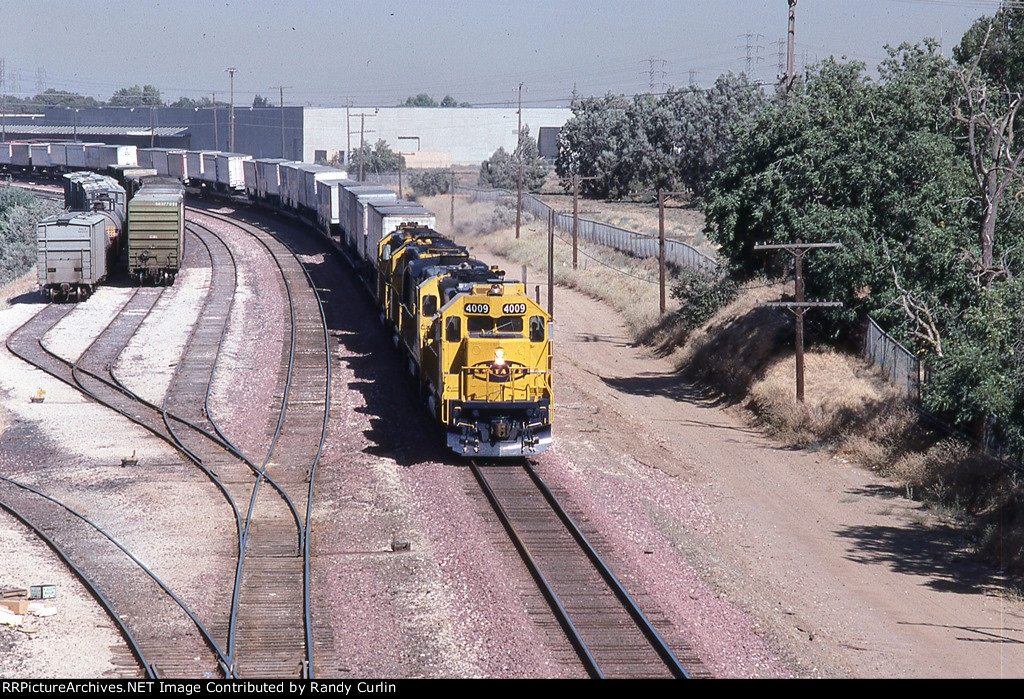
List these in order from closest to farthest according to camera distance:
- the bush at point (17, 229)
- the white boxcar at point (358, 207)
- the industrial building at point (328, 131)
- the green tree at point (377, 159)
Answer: the white boxcar at point (358, 207)
the bush at point (17, 229)
the green tree at point (377, 159)
the industrial building at point (328, 131)

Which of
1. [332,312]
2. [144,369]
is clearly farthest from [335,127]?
[144,369]

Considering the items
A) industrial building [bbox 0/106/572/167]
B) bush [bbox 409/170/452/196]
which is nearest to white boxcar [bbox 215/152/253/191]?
bush [bbox 409/170/452/196]

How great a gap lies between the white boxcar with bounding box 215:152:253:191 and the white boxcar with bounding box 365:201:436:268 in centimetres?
4014

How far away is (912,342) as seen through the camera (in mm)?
28594

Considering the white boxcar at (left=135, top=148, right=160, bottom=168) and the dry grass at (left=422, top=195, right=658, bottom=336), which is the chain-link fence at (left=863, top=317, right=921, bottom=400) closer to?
the dry grass at (left=422, top=195, right=658, bottom=336)

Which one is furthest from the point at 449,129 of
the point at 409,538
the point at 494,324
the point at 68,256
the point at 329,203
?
the point at 409,538

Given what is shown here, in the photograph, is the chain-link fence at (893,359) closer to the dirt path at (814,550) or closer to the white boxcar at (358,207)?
the dirt path at (814,550)

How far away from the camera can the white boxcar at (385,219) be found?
38.8m

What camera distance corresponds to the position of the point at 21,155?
101m

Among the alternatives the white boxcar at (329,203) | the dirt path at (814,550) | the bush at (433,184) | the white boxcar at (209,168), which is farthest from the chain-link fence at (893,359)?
the bush at (433,184)

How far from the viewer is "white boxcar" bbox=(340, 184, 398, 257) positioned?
44.3 meters

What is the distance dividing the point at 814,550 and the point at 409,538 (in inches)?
285

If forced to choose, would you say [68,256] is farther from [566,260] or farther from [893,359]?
[893,359]

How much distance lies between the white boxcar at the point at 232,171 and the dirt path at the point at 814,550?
170ft
